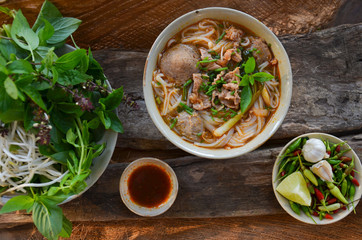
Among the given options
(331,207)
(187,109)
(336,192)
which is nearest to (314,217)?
(331,207)

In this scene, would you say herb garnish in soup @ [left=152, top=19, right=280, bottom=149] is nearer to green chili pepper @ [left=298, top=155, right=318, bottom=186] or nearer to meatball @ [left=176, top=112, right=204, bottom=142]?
meatball @ [left=176, top=112, right=204, bottom=142]

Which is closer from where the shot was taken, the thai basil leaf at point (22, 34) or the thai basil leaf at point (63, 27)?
the thai basil leaf at point (22, 34)

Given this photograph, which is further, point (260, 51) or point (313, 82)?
point (313, 82)

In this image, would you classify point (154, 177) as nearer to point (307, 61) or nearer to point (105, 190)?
point (105, 190)

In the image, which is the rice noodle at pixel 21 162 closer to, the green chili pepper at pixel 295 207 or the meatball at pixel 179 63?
the meatball at pixel 179 63

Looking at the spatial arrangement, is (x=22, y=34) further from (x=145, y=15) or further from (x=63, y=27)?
(x=145, y=15)

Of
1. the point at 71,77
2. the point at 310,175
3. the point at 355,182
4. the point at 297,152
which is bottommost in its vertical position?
the point at 355,182

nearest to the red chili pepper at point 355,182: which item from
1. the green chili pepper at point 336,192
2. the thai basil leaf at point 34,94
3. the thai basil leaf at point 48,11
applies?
the green chili pepper at point 336,192
